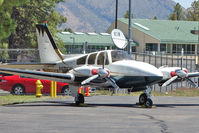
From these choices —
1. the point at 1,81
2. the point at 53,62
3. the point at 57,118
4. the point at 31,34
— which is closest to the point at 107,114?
the point at 57,118

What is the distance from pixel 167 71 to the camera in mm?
25656

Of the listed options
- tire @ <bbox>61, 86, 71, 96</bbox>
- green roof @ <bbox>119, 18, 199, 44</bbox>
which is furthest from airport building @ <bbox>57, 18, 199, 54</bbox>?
tire @ <bbox>61, 86, 71, 96</bbox>

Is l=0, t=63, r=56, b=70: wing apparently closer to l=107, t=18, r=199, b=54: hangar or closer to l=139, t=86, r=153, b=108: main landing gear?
l=139, t=86, r=153, b=108: main landing gear

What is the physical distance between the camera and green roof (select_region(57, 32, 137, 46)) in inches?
3738

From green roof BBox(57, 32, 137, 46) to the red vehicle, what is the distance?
57.8m

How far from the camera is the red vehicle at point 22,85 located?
116 ft

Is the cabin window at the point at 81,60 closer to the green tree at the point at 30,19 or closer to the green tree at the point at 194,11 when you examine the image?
the green tree at the point at 30,19

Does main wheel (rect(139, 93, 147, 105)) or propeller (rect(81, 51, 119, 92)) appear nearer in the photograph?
propeller (rect(81, 51, 119, 92))

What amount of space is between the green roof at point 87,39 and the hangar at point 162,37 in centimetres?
235

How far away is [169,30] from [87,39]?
14769 mm

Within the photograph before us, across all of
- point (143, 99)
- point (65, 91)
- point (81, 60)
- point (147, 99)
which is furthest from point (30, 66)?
point (65, 91)

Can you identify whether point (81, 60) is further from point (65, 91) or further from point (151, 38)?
point (151, 38)

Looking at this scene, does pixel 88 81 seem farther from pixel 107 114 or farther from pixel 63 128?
pixel 63 128

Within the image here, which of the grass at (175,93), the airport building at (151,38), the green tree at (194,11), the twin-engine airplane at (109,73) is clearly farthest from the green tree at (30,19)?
the green tree at (194,11)
